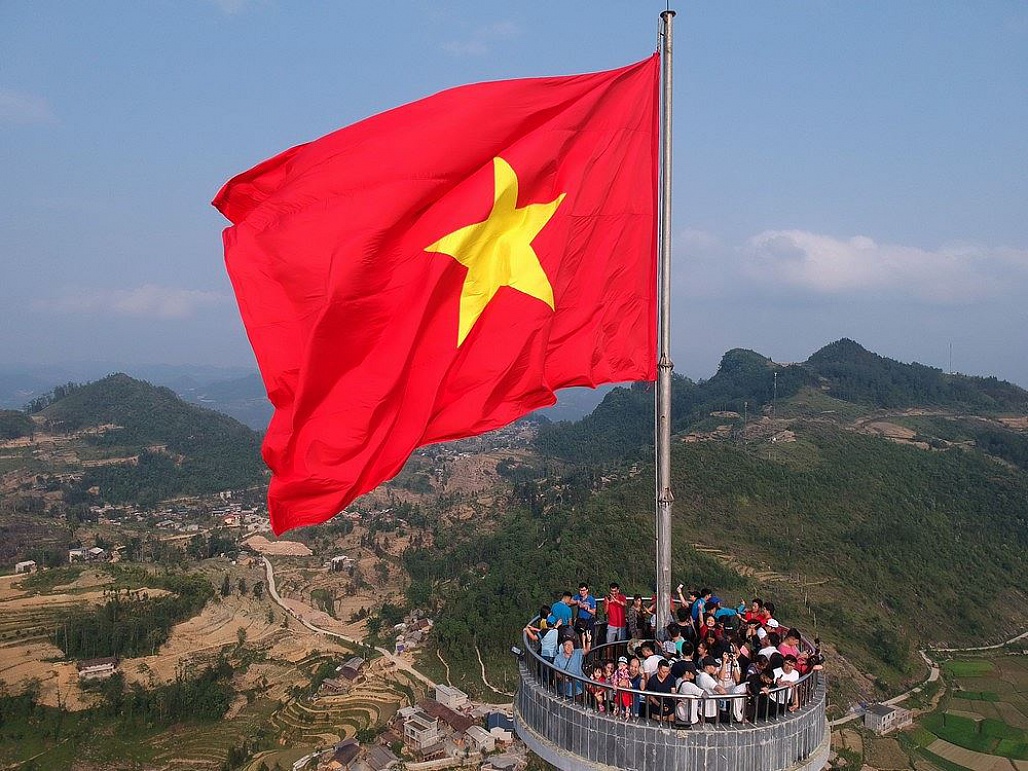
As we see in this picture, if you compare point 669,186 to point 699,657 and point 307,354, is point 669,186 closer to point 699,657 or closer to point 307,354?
point 307,354

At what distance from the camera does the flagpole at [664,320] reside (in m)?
10.3

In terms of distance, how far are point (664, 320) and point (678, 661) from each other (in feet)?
14.0

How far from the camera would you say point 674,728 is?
923 centimetres

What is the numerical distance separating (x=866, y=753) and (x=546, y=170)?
51.3 meters

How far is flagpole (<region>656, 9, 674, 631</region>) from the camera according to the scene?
10273 mm

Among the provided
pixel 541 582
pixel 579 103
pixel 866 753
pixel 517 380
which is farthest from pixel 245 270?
pixel 541 582

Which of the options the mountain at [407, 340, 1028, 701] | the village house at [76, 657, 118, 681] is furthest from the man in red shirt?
the village house at [76, 657, 118, 681]

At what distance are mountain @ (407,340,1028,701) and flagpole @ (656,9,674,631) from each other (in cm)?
5604

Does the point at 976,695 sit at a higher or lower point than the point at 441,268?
lower

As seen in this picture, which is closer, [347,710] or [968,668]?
[347,710]

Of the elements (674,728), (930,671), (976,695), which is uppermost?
(674,728)

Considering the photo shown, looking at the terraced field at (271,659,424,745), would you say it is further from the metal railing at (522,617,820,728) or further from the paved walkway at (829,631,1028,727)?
the metal railing at (522,617,820,728)

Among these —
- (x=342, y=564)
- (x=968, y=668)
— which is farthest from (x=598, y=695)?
(x=342, y=564)

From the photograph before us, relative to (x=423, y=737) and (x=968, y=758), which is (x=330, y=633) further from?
(x=968, y=758)
